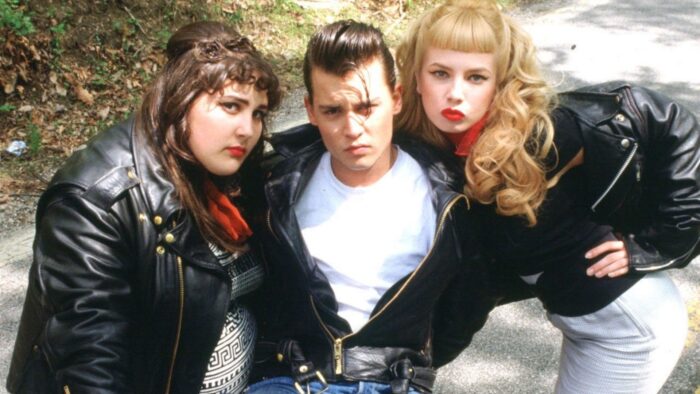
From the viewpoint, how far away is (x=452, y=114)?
235cm

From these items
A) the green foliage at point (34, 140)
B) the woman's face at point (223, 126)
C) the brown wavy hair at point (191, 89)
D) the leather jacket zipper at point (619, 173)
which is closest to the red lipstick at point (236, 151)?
the woman's face at point (223, 126)

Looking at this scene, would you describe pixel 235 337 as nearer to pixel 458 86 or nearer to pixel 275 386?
pixel 275 386

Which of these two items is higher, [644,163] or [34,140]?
[644,163]

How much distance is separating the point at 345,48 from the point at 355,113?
7.9 inches

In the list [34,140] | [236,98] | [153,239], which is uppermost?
[236,98]

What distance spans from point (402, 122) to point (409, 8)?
246 inches

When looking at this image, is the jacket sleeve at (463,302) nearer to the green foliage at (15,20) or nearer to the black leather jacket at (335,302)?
the black leather jacket at (335,302)

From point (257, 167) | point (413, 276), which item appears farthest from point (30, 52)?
point (413, 276)

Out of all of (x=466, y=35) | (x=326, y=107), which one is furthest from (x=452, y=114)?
(x=326, y=107)

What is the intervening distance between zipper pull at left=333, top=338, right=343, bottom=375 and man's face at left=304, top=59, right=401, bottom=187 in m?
0.56

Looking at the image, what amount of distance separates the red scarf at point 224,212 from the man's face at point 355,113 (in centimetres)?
37

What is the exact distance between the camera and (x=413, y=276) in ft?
7.61

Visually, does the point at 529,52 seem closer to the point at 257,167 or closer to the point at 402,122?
the point at 402,122

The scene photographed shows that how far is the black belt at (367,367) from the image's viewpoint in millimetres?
2346
